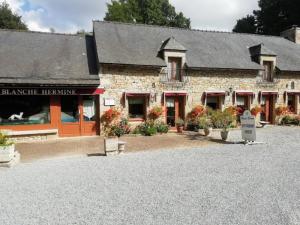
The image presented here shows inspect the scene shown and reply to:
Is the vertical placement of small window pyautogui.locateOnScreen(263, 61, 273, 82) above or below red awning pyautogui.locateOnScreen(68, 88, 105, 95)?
above

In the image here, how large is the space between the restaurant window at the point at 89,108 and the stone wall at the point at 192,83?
57 cm

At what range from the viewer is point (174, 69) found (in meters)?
16.1

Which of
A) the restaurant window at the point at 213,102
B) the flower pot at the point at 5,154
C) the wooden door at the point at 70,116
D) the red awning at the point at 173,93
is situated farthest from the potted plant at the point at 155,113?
the flower pot at the point at 5,154

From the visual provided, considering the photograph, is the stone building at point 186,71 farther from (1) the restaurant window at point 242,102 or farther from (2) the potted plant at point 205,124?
(2) the potted plant at point 205,124

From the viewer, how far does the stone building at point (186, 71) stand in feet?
48.9

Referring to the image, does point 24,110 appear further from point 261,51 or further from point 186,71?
point 261,51

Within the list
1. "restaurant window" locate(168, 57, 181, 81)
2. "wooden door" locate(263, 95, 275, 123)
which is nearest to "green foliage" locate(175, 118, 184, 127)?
"restaurant window" locate(168, 57, 181, 81)

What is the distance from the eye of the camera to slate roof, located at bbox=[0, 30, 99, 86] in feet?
44.4

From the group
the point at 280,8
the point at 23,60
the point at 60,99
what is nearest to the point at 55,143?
the point at 60,99

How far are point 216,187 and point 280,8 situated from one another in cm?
3476

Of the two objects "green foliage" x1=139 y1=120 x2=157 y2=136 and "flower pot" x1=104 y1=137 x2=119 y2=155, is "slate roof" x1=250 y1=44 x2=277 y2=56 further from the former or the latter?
"flower pot" x1=104 y1=137 x2=119 y2=155

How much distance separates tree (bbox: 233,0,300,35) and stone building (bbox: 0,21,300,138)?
16376mm

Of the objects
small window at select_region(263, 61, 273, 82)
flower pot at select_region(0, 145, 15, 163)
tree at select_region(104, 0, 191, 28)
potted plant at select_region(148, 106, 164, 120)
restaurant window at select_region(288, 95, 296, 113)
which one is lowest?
flower pot at select_region(0, 145, 15, 163)

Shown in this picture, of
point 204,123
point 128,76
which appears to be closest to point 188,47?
point 128,76
